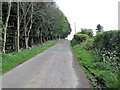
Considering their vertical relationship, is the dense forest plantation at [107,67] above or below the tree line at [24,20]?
below

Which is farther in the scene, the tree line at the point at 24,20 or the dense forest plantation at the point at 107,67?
the tree line at the point at 24,20

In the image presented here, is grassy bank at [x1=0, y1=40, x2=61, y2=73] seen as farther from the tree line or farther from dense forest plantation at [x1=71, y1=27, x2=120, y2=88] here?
the tree line

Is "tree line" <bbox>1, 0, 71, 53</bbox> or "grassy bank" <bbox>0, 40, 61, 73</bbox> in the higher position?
"tree line" <bbox>1, 0, 71, 53</bbox>

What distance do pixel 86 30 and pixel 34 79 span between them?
5483cm

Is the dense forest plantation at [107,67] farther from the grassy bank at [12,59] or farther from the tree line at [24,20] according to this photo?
the tree line at [24,20]

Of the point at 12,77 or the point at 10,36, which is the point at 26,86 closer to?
the point at 12,77

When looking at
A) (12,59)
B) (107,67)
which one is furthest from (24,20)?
(107,67)

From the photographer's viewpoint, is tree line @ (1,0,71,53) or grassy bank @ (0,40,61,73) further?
tree line @ (1,0,71,53)

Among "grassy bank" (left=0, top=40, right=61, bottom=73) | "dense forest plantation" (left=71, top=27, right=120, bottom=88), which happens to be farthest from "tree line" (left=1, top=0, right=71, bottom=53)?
"dense forest plantation" (left=71, top=27, right=120, bottom=88)

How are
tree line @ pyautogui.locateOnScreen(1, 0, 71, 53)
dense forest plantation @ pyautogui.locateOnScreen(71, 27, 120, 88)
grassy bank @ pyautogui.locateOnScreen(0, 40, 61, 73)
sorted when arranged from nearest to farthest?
dense forest plantation @ pyautogui.locateOnScreen(71, 27, 120, 88)
grassy bank @ pyautogui.locateOnScreen(0, 40, 61, 73)
tree line @ pyautogui.locateOnScreen(1, 0, 71, 53)

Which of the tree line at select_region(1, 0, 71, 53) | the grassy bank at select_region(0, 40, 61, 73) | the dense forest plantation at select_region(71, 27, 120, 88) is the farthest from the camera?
the tree line at select_region(1, 0, 71, 53)

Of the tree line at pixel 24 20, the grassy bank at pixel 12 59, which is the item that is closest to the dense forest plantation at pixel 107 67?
the grassy bank at pixel 12 59

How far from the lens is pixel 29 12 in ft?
168

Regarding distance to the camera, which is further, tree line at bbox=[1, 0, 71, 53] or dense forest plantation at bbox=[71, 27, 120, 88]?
tree line at bbox=[1, 0, 71, 53]
